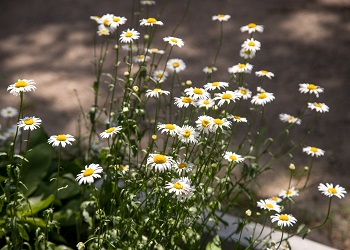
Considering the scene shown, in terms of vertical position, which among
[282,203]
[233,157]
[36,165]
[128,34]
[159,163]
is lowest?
[36,165]

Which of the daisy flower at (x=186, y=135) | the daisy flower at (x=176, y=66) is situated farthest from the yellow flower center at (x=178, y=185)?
the daisy flower at (x=176, y=66)

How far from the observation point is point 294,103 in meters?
3.41

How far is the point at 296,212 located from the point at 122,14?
2566 mm

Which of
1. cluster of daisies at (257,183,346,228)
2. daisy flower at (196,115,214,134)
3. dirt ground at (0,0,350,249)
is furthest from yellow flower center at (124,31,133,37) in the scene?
dirt ground at (0,0,350,249)

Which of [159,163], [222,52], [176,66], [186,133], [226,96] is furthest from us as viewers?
[222,52]

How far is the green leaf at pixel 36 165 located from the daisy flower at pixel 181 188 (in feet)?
2.92

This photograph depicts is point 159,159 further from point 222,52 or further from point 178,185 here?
point 222,52

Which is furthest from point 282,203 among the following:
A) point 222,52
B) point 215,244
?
point 222,52

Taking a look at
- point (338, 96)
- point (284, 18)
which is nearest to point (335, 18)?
point (284, 18)

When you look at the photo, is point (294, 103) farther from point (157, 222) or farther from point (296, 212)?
point (157, 222)

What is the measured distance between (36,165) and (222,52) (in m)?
2.08

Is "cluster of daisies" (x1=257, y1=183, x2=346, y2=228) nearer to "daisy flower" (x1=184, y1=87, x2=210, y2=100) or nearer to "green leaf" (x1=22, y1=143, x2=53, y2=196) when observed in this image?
"daisy flower" (x1=184, y1=87, x2=210, y2=100)

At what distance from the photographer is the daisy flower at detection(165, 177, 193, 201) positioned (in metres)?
1.42

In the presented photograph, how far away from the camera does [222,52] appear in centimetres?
395
